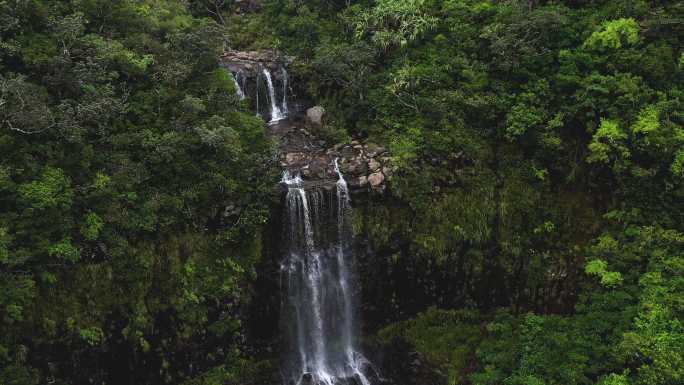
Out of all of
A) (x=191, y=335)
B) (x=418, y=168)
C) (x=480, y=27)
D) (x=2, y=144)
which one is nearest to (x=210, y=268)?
(x=191, y=335)

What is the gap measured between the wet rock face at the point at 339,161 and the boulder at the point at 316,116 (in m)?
0.67

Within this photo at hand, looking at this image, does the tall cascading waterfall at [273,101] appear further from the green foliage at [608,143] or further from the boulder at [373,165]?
the green foliage at [608,143]

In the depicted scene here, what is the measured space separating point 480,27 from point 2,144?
17.1 meters

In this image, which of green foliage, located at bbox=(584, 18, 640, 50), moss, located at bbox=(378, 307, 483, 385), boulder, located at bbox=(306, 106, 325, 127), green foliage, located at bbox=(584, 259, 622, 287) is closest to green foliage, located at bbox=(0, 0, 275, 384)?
boulder, located at bbox=(306, 106, 325, 127)

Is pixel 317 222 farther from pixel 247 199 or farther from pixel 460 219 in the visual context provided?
pixel 460 219

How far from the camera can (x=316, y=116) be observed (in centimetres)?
1917

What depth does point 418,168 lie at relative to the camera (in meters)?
16.4

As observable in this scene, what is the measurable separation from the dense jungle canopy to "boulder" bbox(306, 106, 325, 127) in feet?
1.33

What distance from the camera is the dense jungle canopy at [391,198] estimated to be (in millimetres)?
12359

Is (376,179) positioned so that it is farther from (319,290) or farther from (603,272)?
(603,272)

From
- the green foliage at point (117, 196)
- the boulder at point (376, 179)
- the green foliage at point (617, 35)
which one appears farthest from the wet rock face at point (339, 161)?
the green foliage at point (617, 35)

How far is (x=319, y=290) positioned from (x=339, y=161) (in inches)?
189

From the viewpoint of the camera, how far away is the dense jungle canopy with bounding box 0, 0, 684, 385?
40.5 ft

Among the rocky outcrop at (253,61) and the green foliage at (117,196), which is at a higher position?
the rocky outcrop at (253,61)
